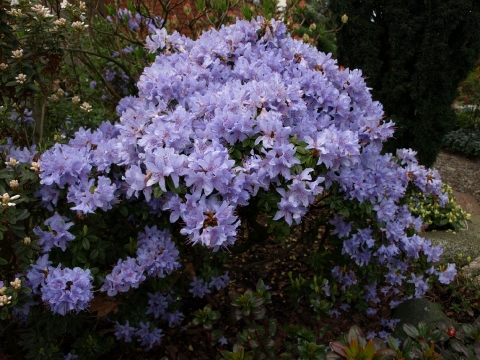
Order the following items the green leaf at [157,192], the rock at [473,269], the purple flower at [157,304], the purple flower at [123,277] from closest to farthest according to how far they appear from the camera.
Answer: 1. the green leaf at [157,192]
2. the purple flower at [123,277]
3. the purple flower at [157,304]
4. the rock at [473,269]

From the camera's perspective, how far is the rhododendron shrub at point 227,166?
4.89ft

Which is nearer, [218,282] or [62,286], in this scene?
[62,286]

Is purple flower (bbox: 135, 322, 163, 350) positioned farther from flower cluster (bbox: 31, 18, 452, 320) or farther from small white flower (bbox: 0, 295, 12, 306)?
small white flower (bbox: 0, 295, 12, 306)

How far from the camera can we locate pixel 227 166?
1443 millimetres

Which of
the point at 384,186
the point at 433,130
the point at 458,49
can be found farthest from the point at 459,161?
the point at 384,186

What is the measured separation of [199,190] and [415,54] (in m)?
3.74

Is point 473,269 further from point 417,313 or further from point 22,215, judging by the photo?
point 22,215

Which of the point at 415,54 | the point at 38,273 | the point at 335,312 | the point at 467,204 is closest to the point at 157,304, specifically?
the point at 38,273

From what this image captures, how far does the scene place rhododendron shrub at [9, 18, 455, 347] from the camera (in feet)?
4.89

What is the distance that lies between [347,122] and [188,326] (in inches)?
59.8

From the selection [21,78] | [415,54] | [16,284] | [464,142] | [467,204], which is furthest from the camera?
[464,142]

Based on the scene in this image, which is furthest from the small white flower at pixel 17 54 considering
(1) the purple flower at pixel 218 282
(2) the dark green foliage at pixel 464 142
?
(2) the dark green foliage at pixel 464 142

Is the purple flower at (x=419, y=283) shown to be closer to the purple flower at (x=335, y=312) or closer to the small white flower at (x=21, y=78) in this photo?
the purple flower at (x=335, y=312)

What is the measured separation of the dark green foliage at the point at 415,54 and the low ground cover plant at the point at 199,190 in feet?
8.13
